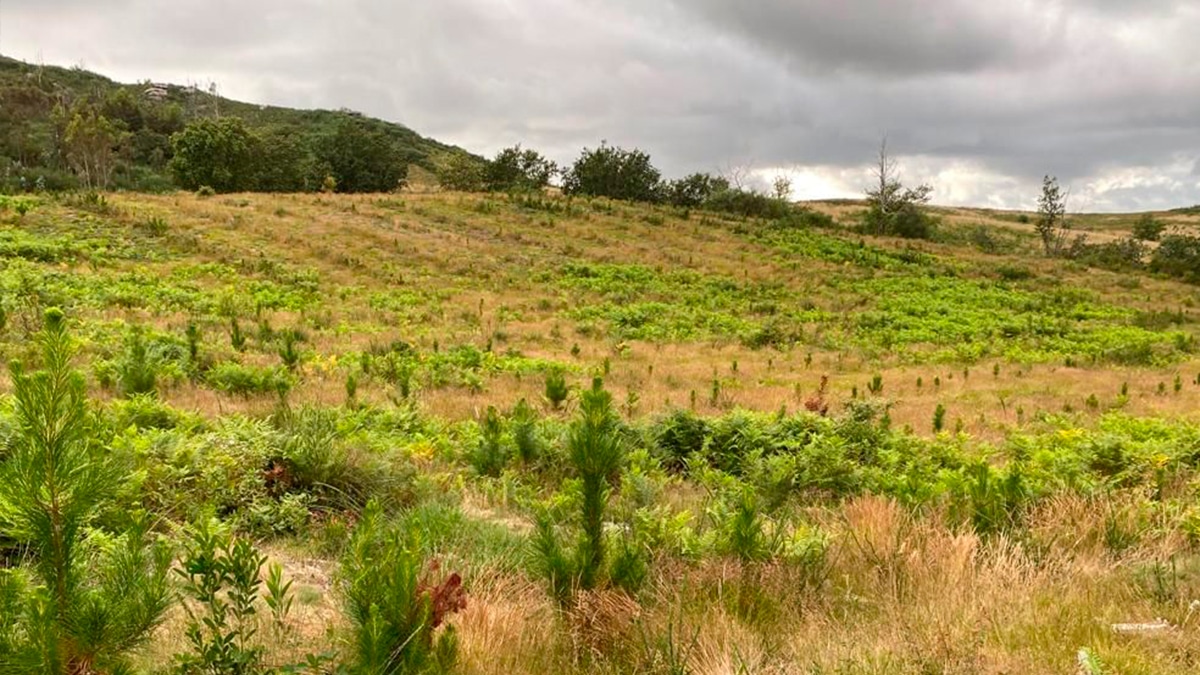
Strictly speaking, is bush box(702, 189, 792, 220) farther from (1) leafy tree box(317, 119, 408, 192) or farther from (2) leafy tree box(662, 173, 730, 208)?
(1) leafy tree box(317, 119, 408, 192)

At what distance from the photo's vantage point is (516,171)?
53.8 meters

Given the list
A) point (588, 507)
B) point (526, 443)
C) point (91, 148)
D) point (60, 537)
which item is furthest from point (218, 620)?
point (91, 148)

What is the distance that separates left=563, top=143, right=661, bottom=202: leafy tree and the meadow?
36.5 m

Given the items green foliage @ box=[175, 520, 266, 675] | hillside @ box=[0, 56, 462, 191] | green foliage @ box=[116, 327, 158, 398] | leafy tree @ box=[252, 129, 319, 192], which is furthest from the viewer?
hillside @ box=[0, 56, 462, 191]

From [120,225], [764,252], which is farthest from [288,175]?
[764,252]

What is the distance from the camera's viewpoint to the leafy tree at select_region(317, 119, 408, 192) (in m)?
58.6

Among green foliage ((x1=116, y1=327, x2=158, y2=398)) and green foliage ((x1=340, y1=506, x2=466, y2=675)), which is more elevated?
green foliage ((x1=340, y1=506, x2=466, y2=675))

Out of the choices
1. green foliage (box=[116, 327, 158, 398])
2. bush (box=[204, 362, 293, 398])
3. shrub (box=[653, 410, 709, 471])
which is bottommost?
shrub (box=[653, 410, 709, 471])

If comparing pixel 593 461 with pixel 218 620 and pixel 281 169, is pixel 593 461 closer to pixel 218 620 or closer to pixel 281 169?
pixel 218 620

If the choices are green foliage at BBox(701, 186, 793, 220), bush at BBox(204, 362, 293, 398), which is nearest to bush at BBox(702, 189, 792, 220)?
green foliage at BBox(701, 186, 793, 220)

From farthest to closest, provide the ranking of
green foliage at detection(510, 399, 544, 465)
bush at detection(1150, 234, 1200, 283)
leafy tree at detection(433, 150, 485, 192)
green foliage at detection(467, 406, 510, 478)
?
1. leafy tree at detection(433, 150, 485, 192)
2. bush at detection(1150, 234, 1200, 283)
3. green foliage at detection(510, 399, 544, 465)
4. green foliage at detection(467, 406, 510, 478)

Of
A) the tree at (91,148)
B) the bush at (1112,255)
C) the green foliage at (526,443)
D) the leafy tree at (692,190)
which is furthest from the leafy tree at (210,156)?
the bush at (1112,255)

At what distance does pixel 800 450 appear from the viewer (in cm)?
746

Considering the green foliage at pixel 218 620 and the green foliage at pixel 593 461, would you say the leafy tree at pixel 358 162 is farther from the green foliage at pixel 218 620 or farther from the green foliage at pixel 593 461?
the green foliage at pixel 218 620
